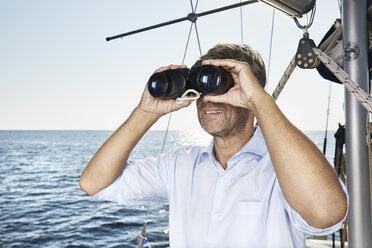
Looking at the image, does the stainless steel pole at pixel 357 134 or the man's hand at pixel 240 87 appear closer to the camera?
the man's hand at pixel 240 87

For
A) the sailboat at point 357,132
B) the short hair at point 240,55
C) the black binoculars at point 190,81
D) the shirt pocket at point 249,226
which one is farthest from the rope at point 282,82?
the shirt pocket at point 249,226

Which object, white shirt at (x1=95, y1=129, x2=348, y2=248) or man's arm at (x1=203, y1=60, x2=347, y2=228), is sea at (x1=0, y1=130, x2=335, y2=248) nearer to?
white shirt at (x1=95, y1=129, x2=348, y2=248)

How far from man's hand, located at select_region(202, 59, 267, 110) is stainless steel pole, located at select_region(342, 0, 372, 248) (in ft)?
1.29

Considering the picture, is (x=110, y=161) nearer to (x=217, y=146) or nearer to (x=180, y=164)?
(x=180, y=164)

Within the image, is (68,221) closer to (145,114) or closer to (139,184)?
(139,184)

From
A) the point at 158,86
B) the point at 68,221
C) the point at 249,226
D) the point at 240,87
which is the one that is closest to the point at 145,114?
the point at 158,86

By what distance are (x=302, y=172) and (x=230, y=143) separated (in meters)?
0.40

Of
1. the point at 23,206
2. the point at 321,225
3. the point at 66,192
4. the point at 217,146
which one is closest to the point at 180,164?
the point at 217,146

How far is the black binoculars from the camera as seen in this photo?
3.24ft

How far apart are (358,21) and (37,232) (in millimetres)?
Result: 7022

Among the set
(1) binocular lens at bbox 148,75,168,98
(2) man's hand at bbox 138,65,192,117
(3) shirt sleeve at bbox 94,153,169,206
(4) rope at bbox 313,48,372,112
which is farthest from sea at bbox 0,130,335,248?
(4) rope at bbox 313,48,372,112

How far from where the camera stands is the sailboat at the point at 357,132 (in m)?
1.08

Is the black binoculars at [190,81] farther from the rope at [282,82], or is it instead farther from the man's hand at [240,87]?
the rope at [282,82]

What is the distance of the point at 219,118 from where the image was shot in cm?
111
